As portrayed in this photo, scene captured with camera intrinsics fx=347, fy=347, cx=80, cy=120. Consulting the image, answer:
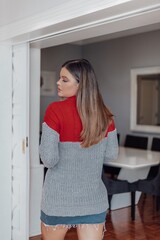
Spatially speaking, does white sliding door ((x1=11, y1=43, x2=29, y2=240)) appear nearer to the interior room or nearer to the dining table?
the interior room

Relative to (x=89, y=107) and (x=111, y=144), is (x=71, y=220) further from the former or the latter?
(x=89, y=107)

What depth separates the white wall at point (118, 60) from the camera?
591cm

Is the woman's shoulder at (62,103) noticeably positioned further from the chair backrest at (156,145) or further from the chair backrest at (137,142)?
the chair backrest at (137,142)

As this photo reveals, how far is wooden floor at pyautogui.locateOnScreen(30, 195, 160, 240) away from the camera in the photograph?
11.2ft

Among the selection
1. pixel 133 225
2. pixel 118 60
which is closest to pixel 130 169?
pixel 133 225

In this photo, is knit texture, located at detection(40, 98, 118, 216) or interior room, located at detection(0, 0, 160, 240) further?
interior room, located at detection(0, 0, 160, 240)

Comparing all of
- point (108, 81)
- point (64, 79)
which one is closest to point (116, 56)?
point (108, 81)

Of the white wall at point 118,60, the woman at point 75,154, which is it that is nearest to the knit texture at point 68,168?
the woman at point 75,154

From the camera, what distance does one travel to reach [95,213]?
5.63 ft

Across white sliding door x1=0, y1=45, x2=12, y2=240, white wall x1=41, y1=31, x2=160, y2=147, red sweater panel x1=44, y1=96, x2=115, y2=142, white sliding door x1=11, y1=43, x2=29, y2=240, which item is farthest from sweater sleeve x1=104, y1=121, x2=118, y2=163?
white wall x1=41, y1=31, x2=160, y2=147

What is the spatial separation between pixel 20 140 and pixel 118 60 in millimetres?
3908

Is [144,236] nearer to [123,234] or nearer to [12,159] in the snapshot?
[123,234]

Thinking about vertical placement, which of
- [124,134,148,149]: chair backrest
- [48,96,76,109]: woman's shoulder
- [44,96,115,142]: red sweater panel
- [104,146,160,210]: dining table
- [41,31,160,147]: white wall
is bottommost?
[104,146,160,210]: dining table

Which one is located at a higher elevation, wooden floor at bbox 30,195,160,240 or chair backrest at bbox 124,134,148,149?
chair backrest at bbox 124,134,148,149
